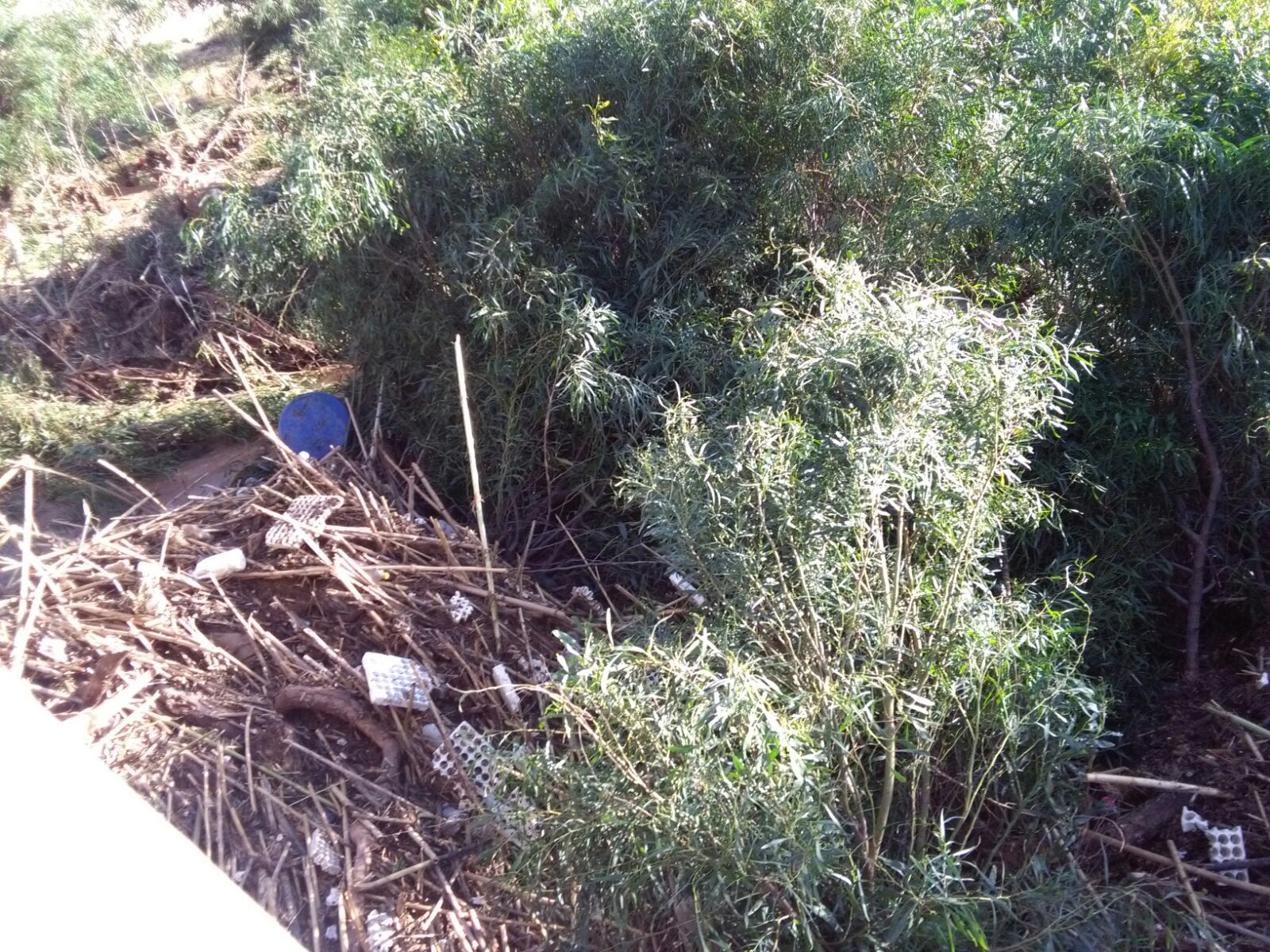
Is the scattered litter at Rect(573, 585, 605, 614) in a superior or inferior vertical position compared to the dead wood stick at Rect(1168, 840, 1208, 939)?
inferior

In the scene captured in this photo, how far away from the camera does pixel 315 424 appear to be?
17.6 feet

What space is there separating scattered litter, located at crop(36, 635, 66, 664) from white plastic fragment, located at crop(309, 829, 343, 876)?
51.6 inches

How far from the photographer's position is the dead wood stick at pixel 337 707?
11.8 feet

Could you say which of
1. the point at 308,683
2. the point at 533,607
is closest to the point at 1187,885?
the point at 533,607

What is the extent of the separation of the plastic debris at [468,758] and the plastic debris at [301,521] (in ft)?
3.66

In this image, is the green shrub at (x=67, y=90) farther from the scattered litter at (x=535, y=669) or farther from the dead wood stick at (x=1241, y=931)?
the dead wood stick at (x=1241, y=931)

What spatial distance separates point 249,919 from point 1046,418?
2312 millimetres

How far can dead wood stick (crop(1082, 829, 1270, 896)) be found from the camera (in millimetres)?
2615

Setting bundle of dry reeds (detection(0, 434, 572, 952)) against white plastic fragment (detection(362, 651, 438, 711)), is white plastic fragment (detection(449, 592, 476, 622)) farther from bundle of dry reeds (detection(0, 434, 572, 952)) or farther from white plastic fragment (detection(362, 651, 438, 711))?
white plastic fragment (detection(362, 651, 438, 711))

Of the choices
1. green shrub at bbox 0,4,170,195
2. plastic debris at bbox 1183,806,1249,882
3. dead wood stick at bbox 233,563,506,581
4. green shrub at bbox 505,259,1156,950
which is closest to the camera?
green shrub at bbox 505,259,1156,950

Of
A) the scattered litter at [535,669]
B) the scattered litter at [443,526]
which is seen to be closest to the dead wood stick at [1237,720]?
the scattered litter at [535,669]

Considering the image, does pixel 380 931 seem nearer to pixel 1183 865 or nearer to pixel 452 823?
pixel 452 823

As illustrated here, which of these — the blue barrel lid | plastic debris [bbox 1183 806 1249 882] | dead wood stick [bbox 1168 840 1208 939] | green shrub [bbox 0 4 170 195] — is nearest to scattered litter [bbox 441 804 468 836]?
dead wood stick [bbox 1168 840 1208 939]

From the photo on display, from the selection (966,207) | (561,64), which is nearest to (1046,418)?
(966,207)
